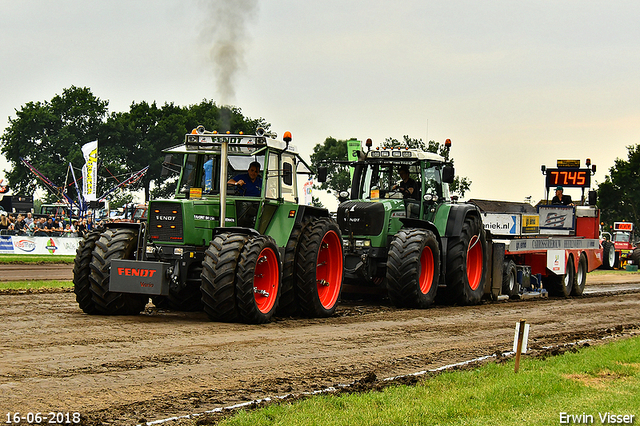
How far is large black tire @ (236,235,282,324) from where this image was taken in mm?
10438

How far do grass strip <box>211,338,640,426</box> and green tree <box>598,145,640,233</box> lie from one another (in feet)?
201

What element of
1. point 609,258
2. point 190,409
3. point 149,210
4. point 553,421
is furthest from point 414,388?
point 609,258

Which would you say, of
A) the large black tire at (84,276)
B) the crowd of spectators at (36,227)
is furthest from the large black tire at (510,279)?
the crowd of spectators at (36,227)

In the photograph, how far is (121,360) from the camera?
779 centimetres

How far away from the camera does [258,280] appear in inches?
448

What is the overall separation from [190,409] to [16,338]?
12.4 feet

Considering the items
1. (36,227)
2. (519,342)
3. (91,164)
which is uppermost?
(91,164)

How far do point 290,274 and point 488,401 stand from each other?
5.71 metres

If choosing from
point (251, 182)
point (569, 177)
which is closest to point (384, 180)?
point (251, 182)

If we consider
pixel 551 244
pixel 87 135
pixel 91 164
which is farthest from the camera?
pixel 87 135

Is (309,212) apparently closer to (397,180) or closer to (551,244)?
(397,180)

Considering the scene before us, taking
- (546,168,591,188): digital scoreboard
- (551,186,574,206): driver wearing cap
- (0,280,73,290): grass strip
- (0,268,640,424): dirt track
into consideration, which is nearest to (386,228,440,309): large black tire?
(0,268,640,424): dirt track

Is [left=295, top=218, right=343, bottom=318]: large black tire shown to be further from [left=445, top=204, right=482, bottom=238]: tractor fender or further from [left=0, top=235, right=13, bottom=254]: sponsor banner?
[left=0, top=235, right=13, bottom=254]: sponsor banner

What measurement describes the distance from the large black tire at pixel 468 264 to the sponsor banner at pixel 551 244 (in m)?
1.47
